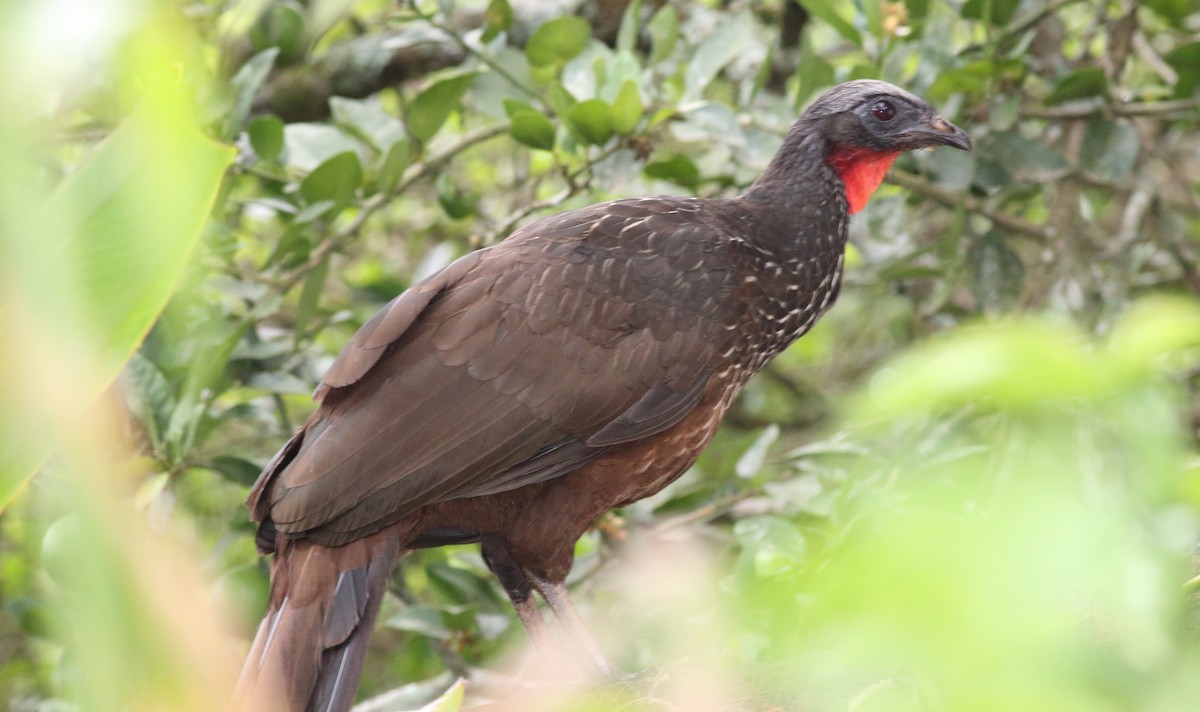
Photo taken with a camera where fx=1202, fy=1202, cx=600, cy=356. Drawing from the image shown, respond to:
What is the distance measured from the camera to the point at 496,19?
3639mm

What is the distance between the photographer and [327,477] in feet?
8.44

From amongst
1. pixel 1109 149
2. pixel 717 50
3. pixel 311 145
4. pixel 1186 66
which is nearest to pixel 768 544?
pixel 717 50

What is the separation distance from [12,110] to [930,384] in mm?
675

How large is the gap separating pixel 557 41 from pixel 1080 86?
160 cm

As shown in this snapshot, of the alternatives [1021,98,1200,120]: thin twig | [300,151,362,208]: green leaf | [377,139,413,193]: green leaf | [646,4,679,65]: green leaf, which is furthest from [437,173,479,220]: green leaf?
[1021,98,1200,120]: thin twig

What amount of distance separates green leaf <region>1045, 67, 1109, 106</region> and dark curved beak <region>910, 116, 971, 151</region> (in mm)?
727

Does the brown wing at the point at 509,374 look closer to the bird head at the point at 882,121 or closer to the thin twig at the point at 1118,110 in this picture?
the bird head at the point at 882,121

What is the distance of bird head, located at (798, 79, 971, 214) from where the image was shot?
310cm

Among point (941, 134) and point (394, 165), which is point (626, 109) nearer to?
point (394, 165)

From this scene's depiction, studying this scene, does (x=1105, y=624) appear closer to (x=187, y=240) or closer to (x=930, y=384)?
(x=930, y=384)

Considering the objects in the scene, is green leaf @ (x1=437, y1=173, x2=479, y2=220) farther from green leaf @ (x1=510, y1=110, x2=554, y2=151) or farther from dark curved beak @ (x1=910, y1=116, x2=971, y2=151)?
dark curved beak @ (x1=910, y1=116, x2=971, y2=151)

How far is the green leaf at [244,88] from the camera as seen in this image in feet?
11.4

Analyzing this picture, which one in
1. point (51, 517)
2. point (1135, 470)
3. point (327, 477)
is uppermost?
point (1135, 470)

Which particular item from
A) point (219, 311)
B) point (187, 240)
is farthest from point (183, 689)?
point (219, 311)
